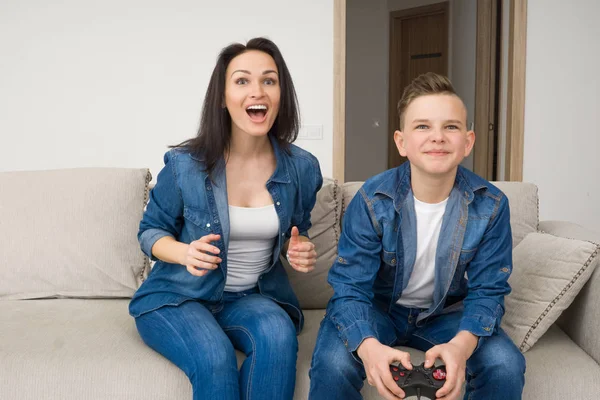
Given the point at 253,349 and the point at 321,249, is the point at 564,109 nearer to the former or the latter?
the point at 321,249

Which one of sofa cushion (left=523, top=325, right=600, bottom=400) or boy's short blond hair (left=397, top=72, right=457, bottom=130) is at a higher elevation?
boy's short blond hair (left=397, top=72, right=457, bottom=130)

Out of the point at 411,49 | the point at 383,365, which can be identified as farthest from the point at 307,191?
the point at 411,49

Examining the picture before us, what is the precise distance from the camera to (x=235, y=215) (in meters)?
1.50

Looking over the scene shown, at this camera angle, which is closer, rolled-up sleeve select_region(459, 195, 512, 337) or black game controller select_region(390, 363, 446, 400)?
black game controller select_region(390, 363, 446, 400)

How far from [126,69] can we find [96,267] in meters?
1.85

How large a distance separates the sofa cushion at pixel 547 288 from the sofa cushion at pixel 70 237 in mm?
1073

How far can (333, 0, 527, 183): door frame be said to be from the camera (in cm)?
335

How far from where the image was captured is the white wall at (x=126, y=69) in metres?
3.34

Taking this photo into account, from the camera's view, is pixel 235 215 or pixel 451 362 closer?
pixel 451 362

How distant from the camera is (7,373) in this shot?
136 centimetres

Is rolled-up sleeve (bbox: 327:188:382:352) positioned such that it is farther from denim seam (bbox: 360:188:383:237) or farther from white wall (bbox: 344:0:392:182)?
white wall (bbox: 344:0:392:182)

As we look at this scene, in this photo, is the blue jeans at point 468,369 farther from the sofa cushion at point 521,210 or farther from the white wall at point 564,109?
the white wall at point 564,109

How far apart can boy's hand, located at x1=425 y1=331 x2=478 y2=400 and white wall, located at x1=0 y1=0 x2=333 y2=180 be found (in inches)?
88.7

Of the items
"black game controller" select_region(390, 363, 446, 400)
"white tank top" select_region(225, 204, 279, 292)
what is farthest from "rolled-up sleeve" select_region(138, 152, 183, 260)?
"black game controller" select_region(390, 363, 446, 400)
